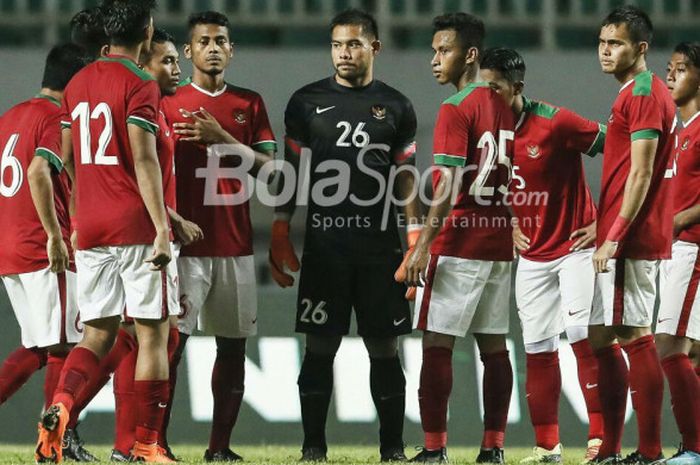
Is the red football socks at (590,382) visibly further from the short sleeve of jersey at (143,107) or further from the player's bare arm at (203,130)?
the short sleeve of jersey at (143,107)

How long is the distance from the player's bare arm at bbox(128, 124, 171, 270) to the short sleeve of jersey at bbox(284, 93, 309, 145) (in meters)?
1.15

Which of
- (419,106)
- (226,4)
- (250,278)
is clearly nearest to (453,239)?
(250,278)

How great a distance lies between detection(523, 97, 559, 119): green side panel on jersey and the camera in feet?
25.3

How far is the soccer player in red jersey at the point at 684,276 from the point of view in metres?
6.56

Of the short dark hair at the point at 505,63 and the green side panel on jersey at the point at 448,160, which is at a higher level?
the short dark hair at the point at 505,63

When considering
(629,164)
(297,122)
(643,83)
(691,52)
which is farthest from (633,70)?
(297,122)

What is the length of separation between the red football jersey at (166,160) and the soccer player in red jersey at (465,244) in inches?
48.1

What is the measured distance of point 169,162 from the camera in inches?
275

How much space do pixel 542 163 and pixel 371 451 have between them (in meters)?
2.46

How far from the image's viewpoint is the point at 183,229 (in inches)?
276

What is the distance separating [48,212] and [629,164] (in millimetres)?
2845

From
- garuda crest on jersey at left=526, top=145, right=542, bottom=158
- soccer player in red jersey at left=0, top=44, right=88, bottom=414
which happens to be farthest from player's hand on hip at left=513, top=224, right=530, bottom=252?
soccer player in red jersey at left=0, top=44, right=88, bottom=414

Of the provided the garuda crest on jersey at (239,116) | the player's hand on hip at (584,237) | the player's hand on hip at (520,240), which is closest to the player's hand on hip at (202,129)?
the garuda crest on jersey at (239,116)

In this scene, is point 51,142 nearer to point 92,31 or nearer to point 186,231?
point 92,31
